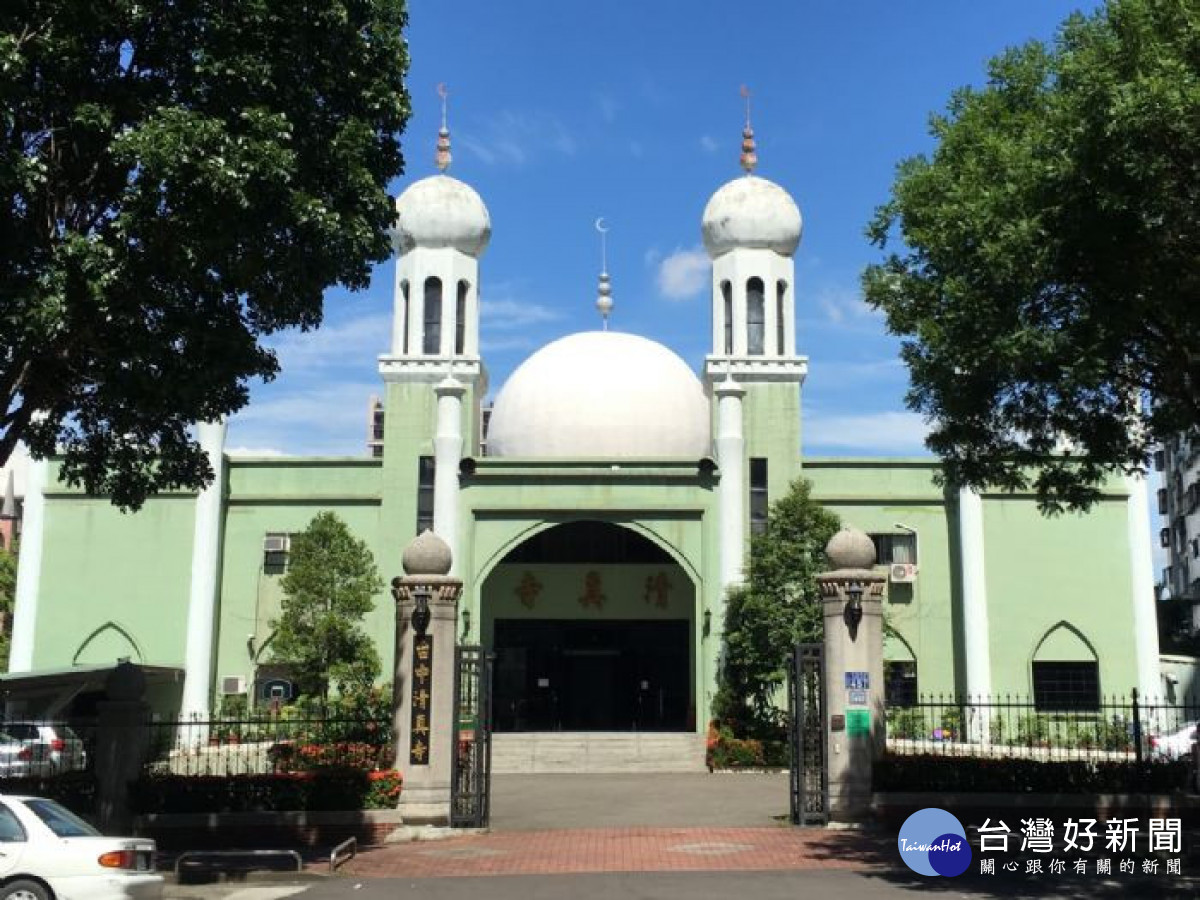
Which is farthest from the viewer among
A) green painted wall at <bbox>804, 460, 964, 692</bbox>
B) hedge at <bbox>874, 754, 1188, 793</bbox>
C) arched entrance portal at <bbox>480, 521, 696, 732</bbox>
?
arched entrance portal at <bbox>480, 521, 696, 732</bbox>

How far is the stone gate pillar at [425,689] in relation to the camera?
14.8 meters

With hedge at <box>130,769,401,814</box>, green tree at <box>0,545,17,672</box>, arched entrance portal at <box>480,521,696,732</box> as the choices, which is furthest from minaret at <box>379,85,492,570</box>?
green tree at <box>0,545,17,672</box>

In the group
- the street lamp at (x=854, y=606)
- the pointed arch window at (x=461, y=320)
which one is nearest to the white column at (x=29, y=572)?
the pointed arch window at (x=461, y=320)

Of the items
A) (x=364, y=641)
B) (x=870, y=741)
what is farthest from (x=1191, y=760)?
(x=364, y=641)

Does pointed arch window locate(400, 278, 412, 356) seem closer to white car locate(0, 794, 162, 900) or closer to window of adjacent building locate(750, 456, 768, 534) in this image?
window of adjacent building locate(750, 456, 768, 534)

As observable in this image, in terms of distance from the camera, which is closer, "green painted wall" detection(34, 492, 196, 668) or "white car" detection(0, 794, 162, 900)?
"white car" detection(0, 794, 162, 900)

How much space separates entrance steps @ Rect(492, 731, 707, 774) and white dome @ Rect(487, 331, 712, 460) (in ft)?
23.5

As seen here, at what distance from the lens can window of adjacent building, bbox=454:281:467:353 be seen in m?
32.3

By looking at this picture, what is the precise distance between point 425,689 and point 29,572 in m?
17.8

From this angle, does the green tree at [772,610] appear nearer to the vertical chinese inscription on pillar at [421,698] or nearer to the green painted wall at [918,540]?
the green painted wall at [918,540]

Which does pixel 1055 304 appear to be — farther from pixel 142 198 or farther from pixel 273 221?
pixel 142 198

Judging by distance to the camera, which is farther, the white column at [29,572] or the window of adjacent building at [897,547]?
the window of adjacent building at [897,547]

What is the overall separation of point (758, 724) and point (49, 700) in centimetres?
1467

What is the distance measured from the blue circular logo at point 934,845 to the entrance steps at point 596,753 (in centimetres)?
1261
